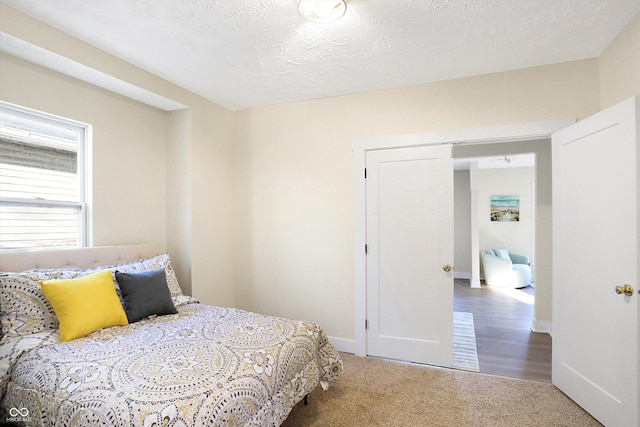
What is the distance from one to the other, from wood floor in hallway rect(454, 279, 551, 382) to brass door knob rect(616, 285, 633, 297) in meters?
1.17

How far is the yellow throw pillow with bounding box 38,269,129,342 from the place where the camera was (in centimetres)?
199

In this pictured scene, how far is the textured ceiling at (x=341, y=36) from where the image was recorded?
6.39 feet

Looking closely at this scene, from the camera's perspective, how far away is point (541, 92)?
8.80ft

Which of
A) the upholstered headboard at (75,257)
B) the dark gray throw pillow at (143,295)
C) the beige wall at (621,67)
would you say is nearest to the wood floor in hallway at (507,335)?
the beige wall at (621,67)

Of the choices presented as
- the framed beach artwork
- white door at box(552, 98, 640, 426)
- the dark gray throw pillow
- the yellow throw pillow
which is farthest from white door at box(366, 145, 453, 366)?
the framed beach artwork

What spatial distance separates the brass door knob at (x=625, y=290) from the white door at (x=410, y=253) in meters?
1.15

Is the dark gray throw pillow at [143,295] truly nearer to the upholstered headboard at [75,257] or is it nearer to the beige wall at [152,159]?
the upholstered headboard at [75,257]

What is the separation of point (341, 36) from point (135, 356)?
238cm

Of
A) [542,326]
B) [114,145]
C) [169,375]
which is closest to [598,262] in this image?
[542,326]

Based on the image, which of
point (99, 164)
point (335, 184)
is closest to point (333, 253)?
point (335, 184)

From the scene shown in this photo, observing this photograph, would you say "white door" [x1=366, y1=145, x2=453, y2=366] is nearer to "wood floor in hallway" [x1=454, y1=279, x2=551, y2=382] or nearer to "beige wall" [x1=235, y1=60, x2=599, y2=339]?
"beige wall" [x1=235, y1=60, x2=599, y2=339]

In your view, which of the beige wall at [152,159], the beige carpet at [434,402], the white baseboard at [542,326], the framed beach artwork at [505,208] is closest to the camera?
the beige carpet at [434,402]

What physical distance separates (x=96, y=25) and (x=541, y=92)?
3.44 meters

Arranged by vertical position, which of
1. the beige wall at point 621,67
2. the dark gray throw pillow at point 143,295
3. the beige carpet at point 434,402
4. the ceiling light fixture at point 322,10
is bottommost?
the beige carpet at point 434,402
